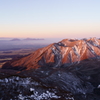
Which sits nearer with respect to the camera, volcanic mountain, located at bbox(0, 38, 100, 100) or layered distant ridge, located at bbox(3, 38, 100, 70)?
volcanic mountain, located at bbox(0, 38, 100, 100)

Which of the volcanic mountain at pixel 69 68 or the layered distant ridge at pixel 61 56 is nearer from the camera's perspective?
the volcanic mountain at pixel 69 68

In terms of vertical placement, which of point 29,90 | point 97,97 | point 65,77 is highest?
point 29,90

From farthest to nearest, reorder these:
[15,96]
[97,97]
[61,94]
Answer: [97,97]
[61,94]
[15,96]

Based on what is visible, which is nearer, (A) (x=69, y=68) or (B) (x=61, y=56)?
(A) (x=69, y=68)

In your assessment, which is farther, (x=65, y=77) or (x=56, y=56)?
(x=56, y=56)

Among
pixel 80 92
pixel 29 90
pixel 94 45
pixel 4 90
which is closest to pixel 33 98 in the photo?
pixel 29 90

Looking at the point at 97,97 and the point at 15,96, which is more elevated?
the point at 15,96

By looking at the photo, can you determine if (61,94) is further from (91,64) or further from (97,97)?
(91,64)

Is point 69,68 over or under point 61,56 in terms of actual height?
under
